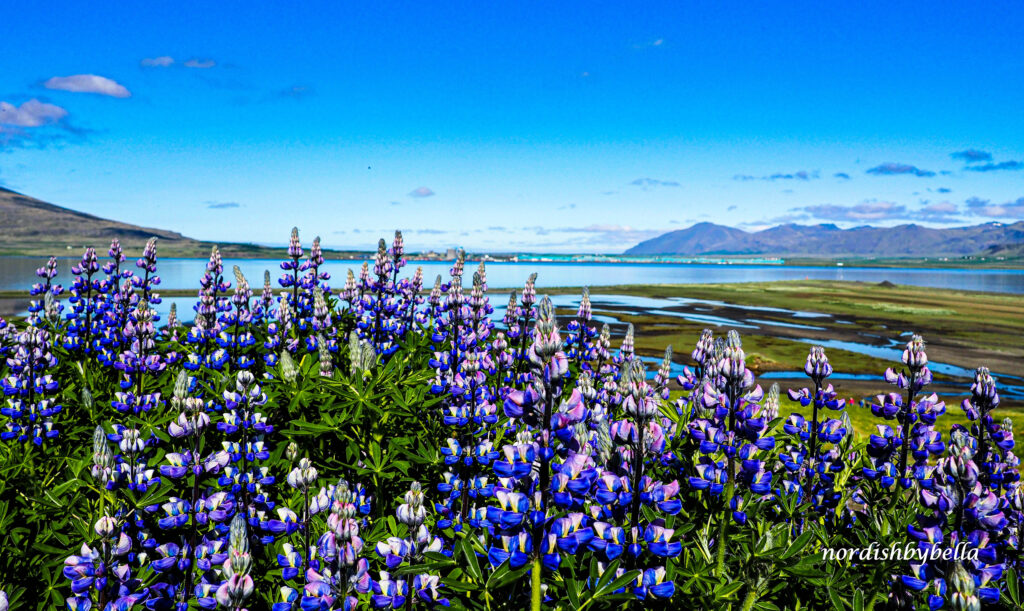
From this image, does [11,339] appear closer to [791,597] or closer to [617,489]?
[617,489]

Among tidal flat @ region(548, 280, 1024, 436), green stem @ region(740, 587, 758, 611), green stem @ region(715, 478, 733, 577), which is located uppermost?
green stem @ region(715, 478, 733, 577)

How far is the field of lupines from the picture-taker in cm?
218

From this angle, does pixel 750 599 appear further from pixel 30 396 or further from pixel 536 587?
pixel 30 396

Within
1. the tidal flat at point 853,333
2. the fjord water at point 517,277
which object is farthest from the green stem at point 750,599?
the fjord water at point 517,277

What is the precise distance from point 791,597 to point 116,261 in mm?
8413

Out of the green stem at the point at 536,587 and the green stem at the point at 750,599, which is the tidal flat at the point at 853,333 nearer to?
the green stem at the point at 750,599

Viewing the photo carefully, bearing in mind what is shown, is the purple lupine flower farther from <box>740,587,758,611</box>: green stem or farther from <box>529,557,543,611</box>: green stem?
<box>740,587,758,611</box>: green stem

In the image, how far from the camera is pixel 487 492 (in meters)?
2.31

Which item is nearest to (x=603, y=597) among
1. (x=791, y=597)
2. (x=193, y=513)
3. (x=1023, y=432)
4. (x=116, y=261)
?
(x=791, y=597)

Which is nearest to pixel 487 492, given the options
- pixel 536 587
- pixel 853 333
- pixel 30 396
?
pixel 536 587

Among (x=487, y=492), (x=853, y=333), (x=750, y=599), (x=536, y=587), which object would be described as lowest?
(x=853, y=333)

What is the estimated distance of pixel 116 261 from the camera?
287 inches

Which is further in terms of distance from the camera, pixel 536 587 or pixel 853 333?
pixel 853 333

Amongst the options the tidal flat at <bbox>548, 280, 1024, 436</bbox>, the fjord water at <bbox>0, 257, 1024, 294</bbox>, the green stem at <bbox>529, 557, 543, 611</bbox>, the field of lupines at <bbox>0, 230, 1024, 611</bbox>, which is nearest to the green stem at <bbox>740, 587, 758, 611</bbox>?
the field of lupines at <bbox>0, 230, 1024, 611</bbox>
